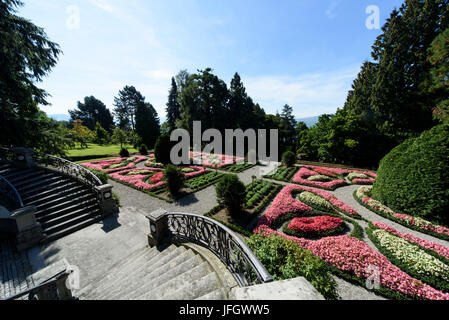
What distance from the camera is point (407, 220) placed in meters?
7.86

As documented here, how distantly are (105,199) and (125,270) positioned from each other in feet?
14.9

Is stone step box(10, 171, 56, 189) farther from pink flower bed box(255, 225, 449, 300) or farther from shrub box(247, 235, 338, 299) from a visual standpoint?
pink flower bed box(255, 225, 449, 300)

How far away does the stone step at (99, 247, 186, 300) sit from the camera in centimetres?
423

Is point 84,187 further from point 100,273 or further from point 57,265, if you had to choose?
point 57,265

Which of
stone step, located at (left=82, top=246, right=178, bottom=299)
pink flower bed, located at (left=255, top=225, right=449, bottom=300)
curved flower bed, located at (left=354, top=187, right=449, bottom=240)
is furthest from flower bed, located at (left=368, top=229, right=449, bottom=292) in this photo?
stone step, located at (left=82, top=246, right=178, bottom=299)

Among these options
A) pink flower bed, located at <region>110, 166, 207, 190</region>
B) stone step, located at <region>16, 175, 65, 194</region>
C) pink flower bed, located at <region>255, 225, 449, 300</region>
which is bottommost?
pink flower bed, located at <region>255, 225, 449, 300</region>

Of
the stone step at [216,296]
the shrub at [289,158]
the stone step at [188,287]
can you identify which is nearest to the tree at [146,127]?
the shrub at [289,158]

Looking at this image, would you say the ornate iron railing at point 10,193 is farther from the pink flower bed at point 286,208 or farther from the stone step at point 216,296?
the pink flower bed at point 286,208

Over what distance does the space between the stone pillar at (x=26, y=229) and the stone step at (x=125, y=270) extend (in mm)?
3860

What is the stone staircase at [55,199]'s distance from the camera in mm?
7121

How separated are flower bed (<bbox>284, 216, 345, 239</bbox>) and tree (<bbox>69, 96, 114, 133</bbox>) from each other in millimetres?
77241

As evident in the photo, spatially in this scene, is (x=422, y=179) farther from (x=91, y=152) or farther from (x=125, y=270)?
(x=91, y=152)

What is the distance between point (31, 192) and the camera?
8008 mm
